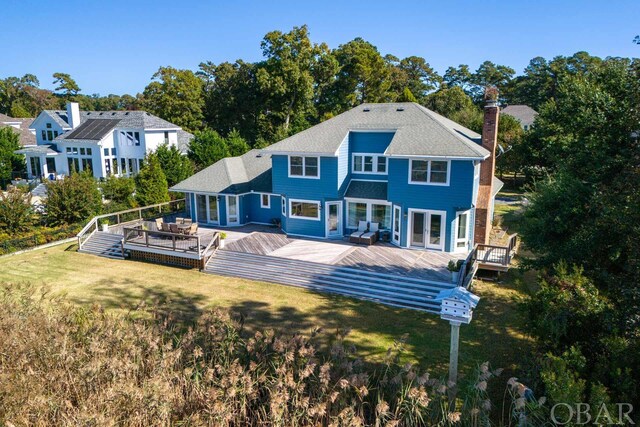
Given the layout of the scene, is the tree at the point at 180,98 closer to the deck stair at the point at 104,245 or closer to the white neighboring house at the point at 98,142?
the white neighboring house at the point at 98,142

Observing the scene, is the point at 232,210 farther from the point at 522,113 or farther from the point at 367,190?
the point at 522,113

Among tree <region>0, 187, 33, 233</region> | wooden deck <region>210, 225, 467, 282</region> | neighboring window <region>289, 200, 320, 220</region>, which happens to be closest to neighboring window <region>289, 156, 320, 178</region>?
neighboring window <region>289, 200, 320, 220</region>

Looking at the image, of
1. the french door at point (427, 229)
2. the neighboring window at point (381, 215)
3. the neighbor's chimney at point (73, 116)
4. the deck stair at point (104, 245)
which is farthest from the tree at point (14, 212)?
the neighbor's chimney at point (73, 116)

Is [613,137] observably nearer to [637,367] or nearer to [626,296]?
[626,296]

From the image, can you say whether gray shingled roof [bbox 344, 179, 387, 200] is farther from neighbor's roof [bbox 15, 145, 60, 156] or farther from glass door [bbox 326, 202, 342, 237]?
neighbor's roof [bbox 15, 145, 60, 156]

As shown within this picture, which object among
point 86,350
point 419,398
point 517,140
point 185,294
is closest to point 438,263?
point 185,294

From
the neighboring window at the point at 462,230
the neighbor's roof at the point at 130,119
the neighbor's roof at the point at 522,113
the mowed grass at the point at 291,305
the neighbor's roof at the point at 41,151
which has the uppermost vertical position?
the neighbor's roof at the point at 522,113

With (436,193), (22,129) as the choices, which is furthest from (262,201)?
(22,129)
